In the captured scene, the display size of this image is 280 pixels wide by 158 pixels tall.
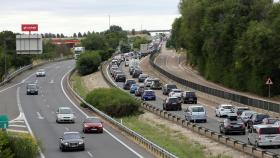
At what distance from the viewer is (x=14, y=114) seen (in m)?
64.9

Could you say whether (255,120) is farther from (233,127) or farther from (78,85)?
(78,85)

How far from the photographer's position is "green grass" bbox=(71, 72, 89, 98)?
93.2 metres

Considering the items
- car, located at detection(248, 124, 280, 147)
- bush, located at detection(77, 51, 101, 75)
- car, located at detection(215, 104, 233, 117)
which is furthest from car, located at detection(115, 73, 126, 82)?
car, located at detection(248, 124, 280, 147)

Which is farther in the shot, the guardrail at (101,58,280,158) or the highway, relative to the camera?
the highway

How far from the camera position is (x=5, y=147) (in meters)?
29.1

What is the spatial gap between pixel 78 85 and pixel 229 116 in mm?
60159

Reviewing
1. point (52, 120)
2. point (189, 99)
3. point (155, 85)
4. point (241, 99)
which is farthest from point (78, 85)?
point (52, 120)

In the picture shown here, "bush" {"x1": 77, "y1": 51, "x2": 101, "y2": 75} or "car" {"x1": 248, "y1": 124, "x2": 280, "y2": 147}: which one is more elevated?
"car" {"x1": 248, "y1": 124, "x2": 280, "y2": 147}

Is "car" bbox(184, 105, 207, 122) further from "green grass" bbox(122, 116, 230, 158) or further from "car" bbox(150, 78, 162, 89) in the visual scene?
"car" bbox(150, 78, 162, 89)

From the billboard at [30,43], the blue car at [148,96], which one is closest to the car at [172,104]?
the blue car at [148,96]

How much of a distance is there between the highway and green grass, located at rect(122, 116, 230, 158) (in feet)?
6.84

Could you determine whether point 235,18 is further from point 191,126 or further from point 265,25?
point 191,126

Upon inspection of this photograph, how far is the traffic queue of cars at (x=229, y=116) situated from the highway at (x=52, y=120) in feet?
21.1

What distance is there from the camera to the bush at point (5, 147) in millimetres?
27844
